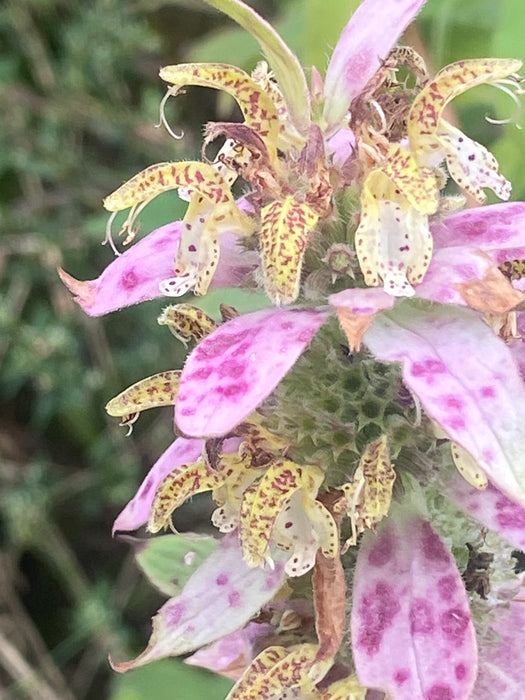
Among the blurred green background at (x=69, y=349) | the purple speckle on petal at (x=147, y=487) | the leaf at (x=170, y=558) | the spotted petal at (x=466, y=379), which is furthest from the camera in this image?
the blurred green background at (x=69, y=349)

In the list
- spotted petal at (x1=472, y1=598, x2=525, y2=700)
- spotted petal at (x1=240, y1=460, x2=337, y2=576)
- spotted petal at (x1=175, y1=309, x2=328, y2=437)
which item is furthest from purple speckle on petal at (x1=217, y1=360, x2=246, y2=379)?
spotted petal at (x1=472, y1=598, x2=525, y2=700)

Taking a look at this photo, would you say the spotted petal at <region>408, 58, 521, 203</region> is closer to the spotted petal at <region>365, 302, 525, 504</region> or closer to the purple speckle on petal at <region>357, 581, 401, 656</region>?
the spotted petal at <region>365, 302, 525, 504</region>

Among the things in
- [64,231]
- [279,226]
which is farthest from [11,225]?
[279,226]

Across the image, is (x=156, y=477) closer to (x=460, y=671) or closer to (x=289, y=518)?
(x=289, y=518)

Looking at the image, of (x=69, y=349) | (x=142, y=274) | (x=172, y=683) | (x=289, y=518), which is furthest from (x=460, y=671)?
(x=69, y=349)

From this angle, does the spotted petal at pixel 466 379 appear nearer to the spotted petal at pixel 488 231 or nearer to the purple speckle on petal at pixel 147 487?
the spotted petal at pixel 488 231

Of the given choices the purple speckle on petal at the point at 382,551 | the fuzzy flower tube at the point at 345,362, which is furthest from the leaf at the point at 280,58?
the purple speckle on petal at the point at 382,551

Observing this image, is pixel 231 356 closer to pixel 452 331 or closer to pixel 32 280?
pixel 452 331

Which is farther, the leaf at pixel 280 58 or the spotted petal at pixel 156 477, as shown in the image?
the spotted petal at pixel 156 477
